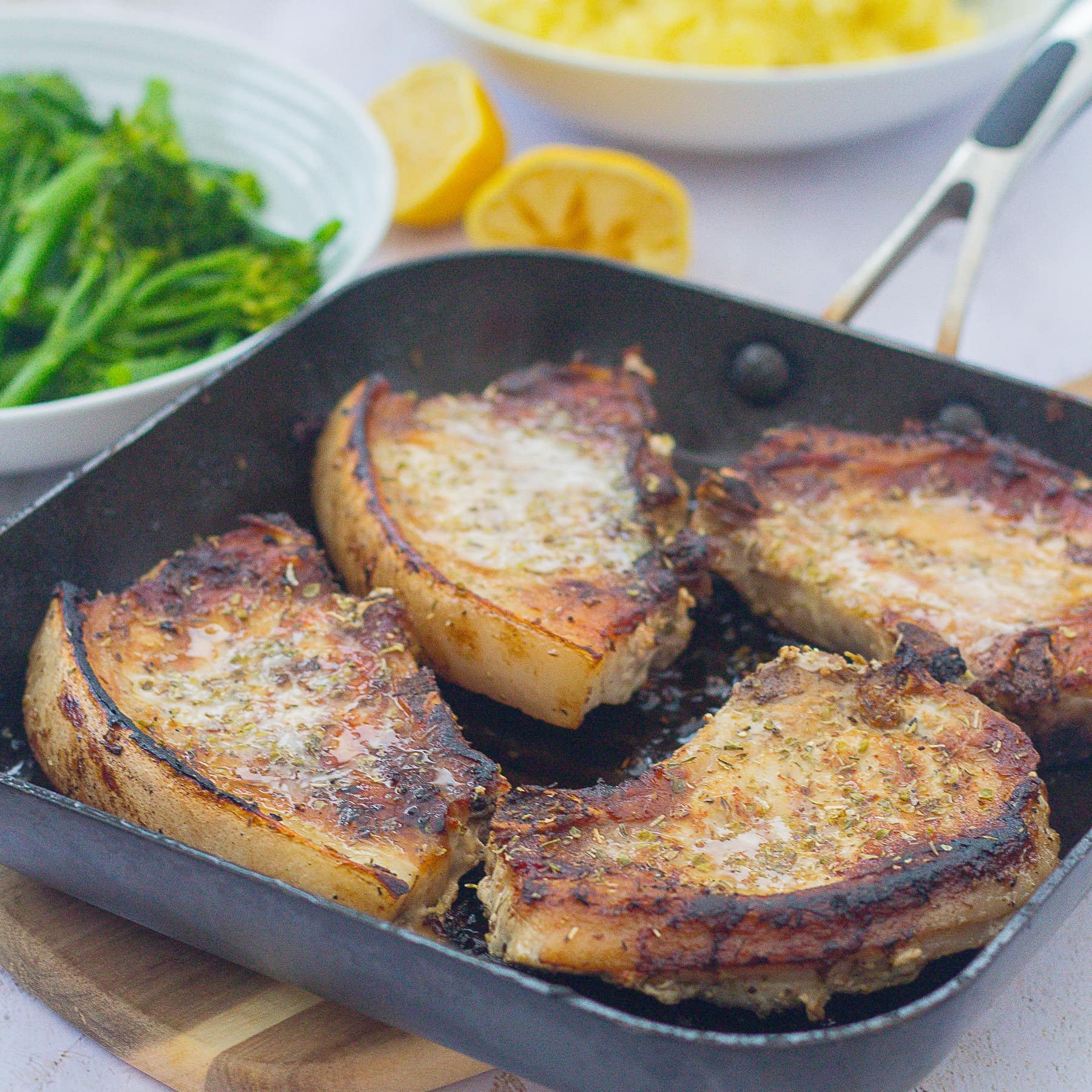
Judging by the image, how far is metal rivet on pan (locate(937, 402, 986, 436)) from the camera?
3.02 meters

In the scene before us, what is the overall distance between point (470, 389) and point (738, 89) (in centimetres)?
160

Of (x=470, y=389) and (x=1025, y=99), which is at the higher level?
(x=1025, y=99)

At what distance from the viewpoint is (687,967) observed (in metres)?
1.88

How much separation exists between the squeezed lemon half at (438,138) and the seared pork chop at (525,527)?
1.38 m

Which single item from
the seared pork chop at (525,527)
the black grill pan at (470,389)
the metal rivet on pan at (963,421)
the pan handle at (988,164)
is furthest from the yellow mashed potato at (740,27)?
the metal rivet on pan at (963,421)

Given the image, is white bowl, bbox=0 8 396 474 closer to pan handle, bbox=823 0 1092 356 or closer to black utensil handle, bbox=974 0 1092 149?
pan handle, bbox=823 0 1092 356

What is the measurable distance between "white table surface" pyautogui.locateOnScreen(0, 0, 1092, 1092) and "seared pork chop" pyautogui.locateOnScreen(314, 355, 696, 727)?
3.87 ft

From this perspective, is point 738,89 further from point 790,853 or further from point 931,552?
point 790,853

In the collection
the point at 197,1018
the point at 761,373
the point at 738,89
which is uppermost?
the point at 738,89

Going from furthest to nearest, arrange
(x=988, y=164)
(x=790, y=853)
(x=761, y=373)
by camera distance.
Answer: (x=988, y=164)
(x=761, y=373)
(x=790, y=853)

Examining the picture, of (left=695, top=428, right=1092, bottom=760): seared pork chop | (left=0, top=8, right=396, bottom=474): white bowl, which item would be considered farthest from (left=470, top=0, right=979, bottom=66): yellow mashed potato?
(left=695, top=428, right=1092, bottom=760): seared pork chop

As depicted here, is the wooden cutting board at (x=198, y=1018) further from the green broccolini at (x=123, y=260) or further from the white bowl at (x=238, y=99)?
the white bowl at (x=238, y=99)

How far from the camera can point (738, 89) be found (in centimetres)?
414

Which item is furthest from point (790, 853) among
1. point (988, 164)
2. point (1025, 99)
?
point (1025, 99)
